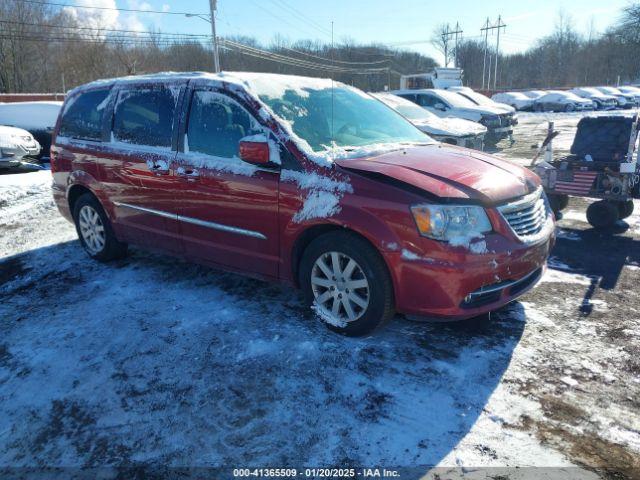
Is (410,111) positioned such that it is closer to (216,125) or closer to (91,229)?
(91,229)

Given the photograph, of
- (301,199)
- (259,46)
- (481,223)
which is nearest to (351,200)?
(301,199)

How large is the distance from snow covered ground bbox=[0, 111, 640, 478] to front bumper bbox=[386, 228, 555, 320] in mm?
356

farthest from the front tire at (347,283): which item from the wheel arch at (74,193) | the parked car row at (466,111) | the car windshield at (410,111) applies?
the parked car row at (466,111)

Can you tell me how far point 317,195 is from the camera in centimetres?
337

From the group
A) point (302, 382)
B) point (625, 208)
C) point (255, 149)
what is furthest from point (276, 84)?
point (625, 208)

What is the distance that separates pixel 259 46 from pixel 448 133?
38.1m

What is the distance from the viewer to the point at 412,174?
10.6ft

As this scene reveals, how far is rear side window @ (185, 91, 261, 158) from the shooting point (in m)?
3.82

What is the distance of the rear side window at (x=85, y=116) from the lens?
4984 millimetres

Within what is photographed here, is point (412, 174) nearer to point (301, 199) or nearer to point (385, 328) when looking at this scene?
point (301, 199)

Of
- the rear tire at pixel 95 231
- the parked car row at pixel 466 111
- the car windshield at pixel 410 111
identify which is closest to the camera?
the rear tire at pixel 95 231

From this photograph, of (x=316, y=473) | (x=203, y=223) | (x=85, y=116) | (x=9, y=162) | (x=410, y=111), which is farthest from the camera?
(x=410, y=111)

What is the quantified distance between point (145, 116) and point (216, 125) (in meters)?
0.94

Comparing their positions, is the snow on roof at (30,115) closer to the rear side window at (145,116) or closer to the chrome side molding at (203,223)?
the rear side window at (145,116)
